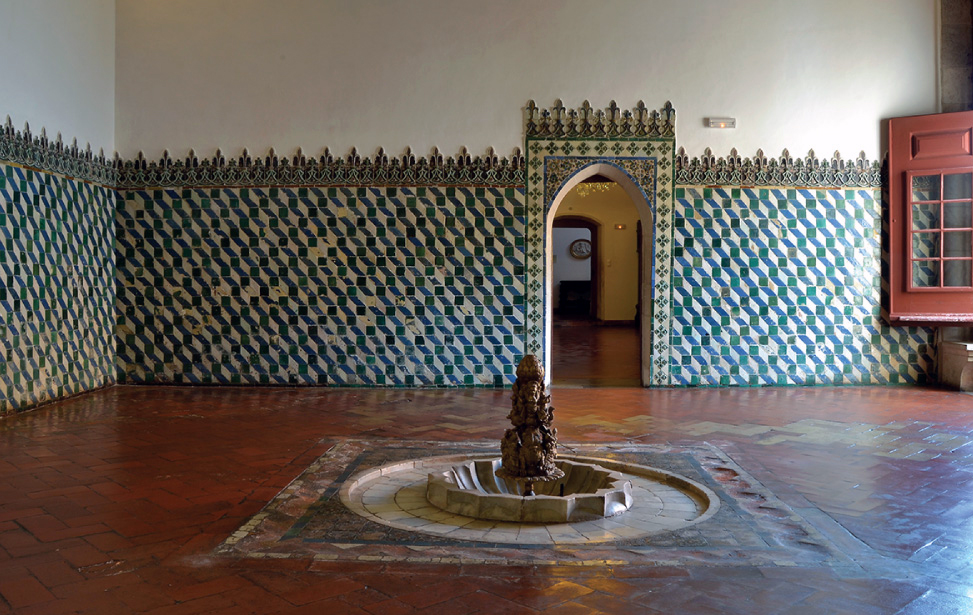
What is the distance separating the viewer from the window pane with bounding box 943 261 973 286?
8.44 meters

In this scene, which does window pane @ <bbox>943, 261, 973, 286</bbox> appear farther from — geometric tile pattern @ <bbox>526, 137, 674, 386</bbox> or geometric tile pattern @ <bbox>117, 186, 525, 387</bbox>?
geometric tile pattern @ <bbox>117, 186, 525, 387</bbox>

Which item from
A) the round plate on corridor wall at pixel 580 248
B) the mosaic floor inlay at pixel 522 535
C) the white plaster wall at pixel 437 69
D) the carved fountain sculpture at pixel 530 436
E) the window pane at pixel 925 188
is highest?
the white plaster wall at pixel 437 69

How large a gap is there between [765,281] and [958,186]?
227 cm

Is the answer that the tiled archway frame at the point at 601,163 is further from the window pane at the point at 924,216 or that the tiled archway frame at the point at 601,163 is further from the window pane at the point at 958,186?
the window pane at the point at 958,186

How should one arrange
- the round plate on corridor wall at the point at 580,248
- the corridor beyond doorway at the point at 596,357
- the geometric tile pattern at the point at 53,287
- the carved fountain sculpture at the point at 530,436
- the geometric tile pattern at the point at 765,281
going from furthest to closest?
the round plate on corridor wall at the point at 580,248, the corridor beyond doorway at the point at 596,357, the geometric tile pattern at the point at 765,281, the geometric tile pattern at the point at 53,287, the carved fountain sculpture at the point at 530,436

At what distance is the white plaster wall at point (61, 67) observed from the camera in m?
6.88

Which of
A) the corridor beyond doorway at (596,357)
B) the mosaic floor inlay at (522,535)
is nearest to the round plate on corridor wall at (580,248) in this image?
the corridor beyond doorway at (596,357)

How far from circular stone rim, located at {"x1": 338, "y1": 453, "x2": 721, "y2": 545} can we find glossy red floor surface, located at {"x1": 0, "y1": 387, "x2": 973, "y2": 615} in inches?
17.3

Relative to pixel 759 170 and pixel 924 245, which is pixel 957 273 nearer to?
pixel 924 245

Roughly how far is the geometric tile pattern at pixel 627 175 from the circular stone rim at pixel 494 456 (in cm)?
362

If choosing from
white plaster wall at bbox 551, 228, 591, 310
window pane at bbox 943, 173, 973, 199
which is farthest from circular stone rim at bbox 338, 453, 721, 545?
white plaster wall at bbox 551, 228, 591, 310

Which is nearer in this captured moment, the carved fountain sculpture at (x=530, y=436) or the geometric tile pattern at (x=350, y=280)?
the carved fountain sculpture at (x=530, y=436)

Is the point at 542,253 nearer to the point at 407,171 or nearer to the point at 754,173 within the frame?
the point at 407,171

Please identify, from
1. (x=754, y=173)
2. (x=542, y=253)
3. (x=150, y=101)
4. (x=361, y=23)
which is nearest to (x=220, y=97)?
(x=150, y=101)
